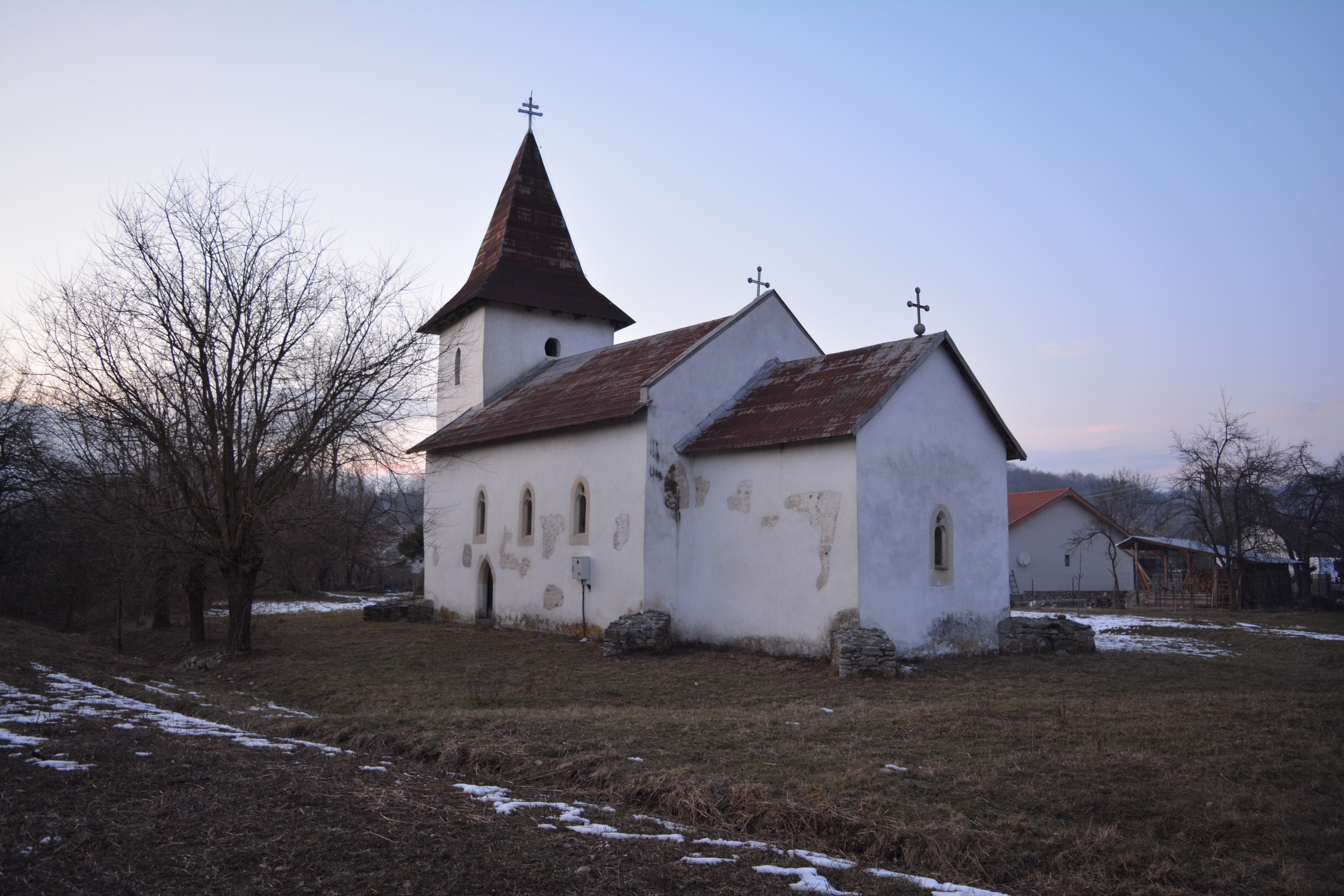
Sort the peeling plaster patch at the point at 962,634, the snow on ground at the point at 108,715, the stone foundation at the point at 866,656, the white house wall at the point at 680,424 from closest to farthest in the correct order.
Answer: the snow on ground at the point at 108,715, the stone foundation at the point at 866,656, the peeling plaster patch at the point at 962,634, the white house wall at the point at 680,424

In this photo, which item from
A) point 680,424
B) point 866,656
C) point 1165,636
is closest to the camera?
point 866,656

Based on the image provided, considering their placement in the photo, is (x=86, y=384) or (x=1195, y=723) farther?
(x=86, y=384)

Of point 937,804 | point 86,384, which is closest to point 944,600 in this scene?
point 937,804

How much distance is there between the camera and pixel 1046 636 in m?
18.5

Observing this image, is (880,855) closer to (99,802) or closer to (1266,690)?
(99,802)

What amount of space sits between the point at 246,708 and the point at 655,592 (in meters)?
8.96

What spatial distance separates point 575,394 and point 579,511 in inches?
140

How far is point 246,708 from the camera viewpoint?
39.0ft

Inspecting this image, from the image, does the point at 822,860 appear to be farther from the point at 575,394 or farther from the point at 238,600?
the point at 575,394

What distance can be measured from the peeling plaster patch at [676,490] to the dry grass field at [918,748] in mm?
3769

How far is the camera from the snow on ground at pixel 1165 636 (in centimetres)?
1925

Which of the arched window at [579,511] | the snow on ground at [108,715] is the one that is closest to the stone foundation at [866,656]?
the arched window at [579,511]

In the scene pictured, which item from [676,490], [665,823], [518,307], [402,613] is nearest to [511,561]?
[402,613]

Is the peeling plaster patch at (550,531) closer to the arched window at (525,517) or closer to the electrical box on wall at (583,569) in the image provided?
the arched window at (525,517)
